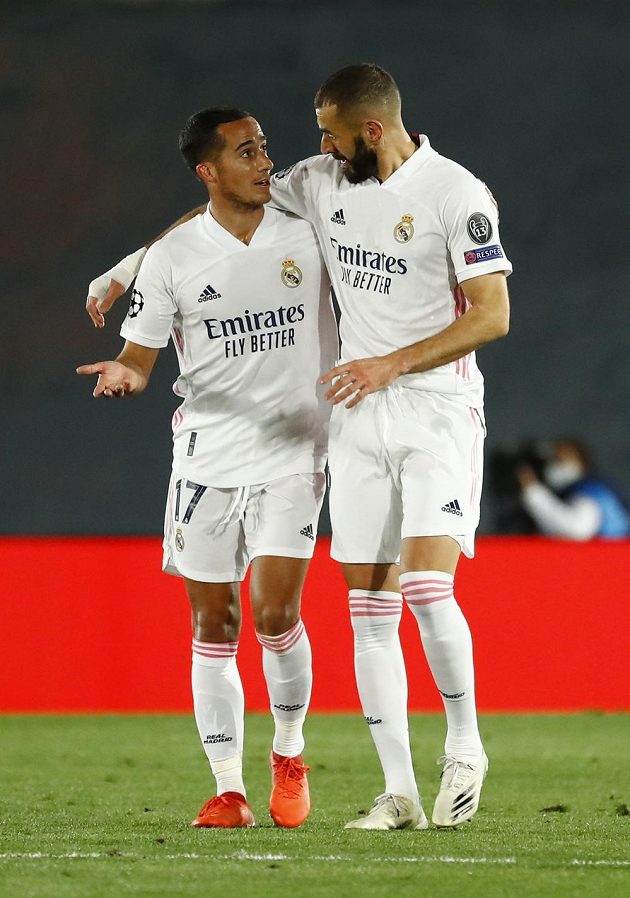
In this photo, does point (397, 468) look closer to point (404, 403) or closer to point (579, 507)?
point (404, 403)

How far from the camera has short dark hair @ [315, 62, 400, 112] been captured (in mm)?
4180

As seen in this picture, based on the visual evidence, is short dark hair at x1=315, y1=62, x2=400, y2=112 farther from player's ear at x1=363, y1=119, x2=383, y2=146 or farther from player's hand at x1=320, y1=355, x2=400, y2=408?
Result: player's hand at x1=320, y1=355, x2=400, y2=408

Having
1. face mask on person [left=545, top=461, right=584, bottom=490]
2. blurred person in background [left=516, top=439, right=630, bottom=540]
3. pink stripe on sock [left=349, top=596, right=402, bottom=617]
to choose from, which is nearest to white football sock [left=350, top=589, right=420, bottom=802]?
pink stripe on sock [left=349, top=596, right=402, bottom=617]

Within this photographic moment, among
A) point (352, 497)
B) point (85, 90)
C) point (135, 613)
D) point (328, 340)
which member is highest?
point (85, 90)

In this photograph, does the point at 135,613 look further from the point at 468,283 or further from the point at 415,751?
the point at 468,283

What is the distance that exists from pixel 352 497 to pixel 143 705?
3902 mm

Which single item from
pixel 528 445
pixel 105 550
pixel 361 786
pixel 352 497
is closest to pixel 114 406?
pixel 528 445

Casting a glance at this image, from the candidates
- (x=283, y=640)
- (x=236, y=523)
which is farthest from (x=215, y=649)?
(x=236, y=523)

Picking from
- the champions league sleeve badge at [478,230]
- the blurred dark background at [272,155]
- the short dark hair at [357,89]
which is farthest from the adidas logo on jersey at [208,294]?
the blurred dark background at [272,155]

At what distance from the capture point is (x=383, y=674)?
4.18 meters

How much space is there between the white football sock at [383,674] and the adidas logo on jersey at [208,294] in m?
0.96

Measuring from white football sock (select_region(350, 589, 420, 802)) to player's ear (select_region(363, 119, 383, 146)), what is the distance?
1.24m

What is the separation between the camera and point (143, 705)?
307 inches

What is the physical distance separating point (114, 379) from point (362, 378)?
699 millimetres
